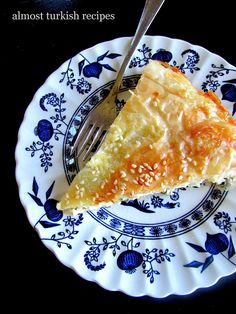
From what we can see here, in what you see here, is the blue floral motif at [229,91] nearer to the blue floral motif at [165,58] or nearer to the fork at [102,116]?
the blue floral motif at [165,58]

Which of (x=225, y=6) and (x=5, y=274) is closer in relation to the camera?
(x=5, y=274)

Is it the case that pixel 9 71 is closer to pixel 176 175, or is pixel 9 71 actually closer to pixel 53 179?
pixel 53 179

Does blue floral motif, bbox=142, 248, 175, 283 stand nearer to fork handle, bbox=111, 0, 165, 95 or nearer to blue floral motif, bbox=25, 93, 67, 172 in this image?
blue floral motif, bbox=25, 93, 67, 172

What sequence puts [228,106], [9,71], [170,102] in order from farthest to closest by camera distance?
[9,71] < [228,106] < [170,102]

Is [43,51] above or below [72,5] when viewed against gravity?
below

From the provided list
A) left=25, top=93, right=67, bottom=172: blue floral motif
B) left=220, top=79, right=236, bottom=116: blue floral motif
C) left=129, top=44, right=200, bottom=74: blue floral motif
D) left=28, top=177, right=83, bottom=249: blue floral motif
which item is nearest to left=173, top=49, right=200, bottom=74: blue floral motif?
left=129, top=44, right=200, bottom=74: blue floral motif

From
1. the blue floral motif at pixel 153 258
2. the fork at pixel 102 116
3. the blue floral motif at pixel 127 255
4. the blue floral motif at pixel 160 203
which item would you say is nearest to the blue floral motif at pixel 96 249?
the blue floral motif at pixel 127 255

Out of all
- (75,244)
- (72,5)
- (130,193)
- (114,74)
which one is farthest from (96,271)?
(72,5)
